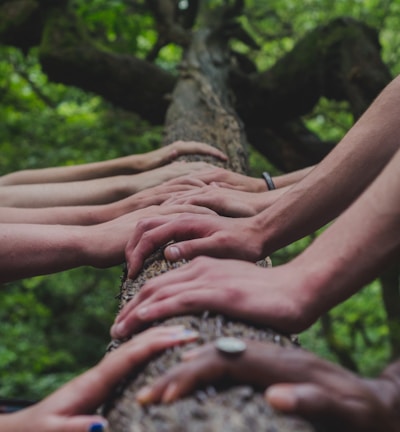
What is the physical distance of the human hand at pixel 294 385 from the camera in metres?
1.04

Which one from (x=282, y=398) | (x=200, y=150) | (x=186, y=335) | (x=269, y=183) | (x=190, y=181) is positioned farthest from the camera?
(x=200, y=150)

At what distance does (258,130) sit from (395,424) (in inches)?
198

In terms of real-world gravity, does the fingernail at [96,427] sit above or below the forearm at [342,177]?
below

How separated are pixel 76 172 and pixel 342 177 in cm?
206

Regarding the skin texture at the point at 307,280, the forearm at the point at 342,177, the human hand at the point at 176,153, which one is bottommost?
the skin texture at the point at 307,280

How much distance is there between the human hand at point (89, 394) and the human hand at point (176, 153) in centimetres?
229

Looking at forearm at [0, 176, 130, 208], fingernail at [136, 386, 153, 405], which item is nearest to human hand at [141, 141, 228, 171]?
forearm at [0, 176, 130, 208]

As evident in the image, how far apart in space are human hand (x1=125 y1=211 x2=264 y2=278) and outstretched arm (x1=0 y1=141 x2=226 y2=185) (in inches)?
58.2

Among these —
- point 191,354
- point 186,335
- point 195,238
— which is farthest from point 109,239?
point 191,354

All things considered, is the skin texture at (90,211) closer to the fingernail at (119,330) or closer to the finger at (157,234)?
the finger at (157,234)

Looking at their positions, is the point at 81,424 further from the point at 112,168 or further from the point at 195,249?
the point at 112,168

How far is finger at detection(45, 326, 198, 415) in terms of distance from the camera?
1165 millimetres

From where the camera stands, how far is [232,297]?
1329 mm

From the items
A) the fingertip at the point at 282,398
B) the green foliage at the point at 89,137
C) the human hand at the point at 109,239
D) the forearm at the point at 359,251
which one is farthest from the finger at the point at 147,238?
the green foliage at the point at 89,137
